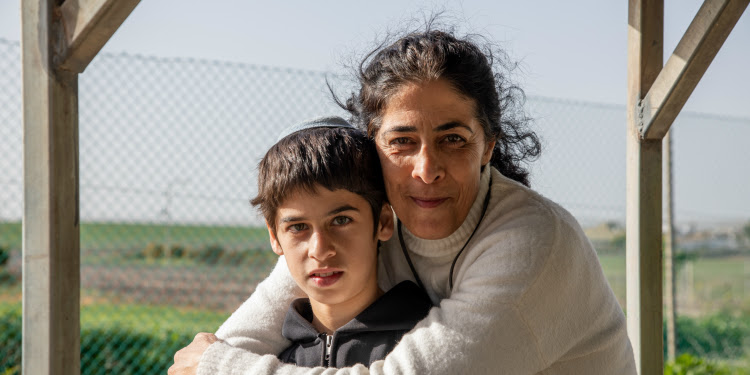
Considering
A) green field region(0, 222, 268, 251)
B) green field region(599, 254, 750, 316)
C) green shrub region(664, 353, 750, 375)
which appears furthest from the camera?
green field region(599, 254, 750, 316)

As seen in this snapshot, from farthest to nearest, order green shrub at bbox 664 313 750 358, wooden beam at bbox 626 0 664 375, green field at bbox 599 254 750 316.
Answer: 1. green field at bbox 599 254 750 316
2. green shrub at bbox 664 313 750 358
3. wooden beam at bbox 626 0 664 375

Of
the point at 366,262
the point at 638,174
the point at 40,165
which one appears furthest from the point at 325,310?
the point at 638,174

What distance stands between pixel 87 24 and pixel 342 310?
109 centimetres

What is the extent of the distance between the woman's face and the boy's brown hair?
0.08m

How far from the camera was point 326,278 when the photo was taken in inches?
82.3

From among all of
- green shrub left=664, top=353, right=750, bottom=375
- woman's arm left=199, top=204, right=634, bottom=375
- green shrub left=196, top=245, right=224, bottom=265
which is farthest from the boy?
green shrub left=664, top=353, right=750, bottom=375

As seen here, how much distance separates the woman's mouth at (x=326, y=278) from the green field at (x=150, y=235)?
2882 mm

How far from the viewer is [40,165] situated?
6.50ft

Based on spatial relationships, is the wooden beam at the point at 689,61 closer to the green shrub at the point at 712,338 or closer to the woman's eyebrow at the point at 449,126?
the woman's eyebrow at the point at 449,126

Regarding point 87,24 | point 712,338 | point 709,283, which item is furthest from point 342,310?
point 709,283

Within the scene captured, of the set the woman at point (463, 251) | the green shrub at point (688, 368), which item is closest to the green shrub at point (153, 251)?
the woman at point (463, 251)

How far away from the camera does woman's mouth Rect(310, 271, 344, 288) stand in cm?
209

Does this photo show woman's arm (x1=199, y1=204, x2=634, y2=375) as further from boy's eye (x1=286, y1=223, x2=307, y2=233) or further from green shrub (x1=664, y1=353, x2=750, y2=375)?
green shrub (x1=664, y1=353, x2=750, y2=375)

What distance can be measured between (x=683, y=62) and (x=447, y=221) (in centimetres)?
101
